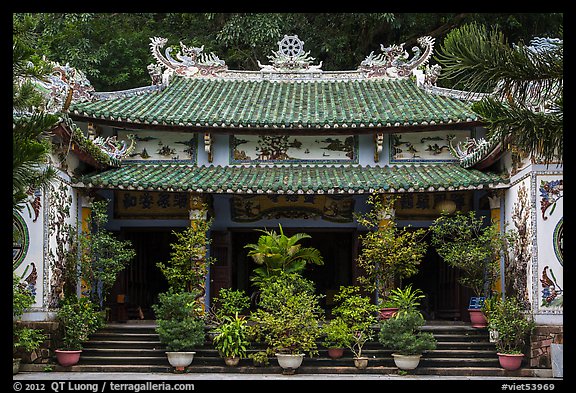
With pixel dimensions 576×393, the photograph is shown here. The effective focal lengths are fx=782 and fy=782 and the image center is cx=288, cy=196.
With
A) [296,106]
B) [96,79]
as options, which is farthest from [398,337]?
[96,79]

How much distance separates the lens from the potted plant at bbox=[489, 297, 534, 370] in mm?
10984

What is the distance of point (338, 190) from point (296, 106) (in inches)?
107

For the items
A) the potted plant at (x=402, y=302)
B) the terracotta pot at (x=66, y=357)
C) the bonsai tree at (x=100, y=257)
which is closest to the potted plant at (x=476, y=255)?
the potted plant at (x=402, y=302)

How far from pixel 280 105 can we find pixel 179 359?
566cm

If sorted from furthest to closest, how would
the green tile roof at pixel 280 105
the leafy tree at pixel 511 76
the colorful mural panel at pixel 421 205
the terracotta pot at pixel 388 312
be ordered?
the colorful mural panel at pixel 421 205 → the green tile roof at pixel 280 105 → the terracotta pot at pixel 388 312 → the leafy tree at pixel 511 76

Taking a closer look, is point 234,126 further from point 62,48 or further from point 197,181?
point 62,48

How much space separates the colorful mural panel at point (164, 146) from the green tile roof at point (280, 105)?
1.52 ft

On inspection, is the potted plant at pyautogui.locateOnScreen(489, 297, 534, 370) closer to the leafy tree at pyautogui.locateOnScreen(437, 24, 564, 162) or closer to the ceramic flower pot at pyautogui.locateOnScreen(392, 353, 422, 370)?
the ceramic flower pot at pyautogui.locateOnScreen(392, 353, 422, 370)

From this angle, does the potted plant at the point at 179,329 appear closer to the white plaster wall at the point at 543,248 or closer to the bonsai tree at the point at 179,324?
the bonsai tree at the point at 179,324

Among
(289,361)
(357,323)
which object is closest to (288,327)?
(289,361)

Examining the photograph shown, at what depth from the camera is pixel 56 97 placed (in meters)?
11.7

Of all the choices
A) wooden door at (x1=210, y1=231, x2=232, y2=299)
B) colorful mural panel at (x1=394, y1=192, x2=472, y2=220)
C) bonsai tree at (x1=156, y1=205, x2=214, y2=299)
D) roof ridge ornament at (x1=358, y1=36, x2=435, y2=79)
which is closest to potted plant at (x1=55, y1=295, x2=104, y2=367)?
bonsai tree at (x1=156, y1=205, x2=214, y2=299)

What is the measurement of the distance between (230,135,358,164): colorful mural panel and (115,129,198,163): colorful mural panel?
771 millimetres

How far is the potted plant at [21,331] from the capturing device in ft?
33.8
